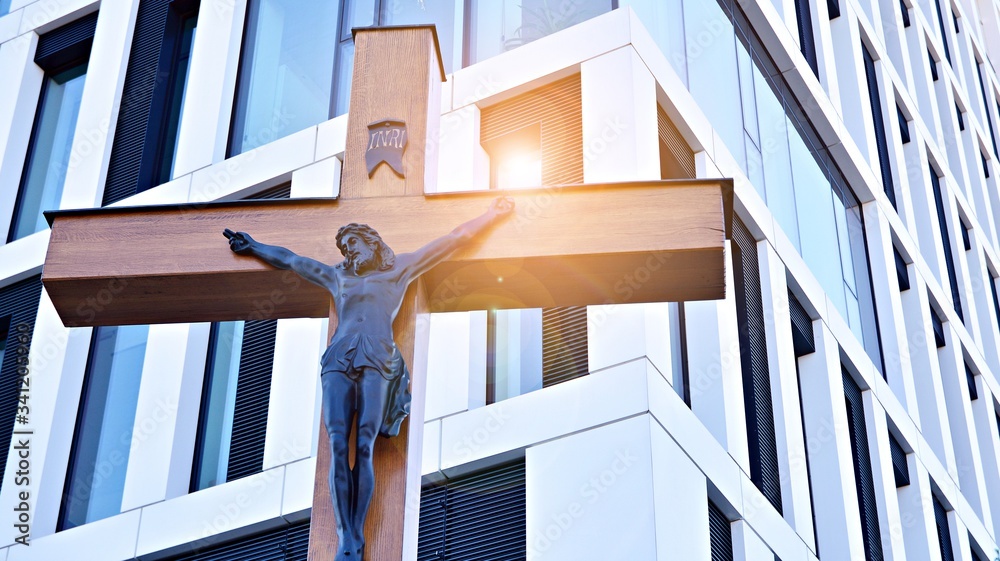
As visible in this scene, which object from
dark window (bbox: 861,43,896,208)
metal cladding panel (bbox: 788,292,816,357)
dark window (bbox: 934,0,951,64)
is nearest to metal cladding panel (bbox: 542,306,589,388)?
metal cladding panel (bbox: 788,292,816,357)

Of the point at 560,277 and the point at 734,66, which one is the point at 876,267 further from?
the point at 560,277

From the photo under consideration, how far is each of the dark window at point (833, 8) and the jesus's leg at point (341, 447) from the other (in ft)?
48.7

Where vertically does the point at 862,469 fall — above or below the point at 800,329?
below

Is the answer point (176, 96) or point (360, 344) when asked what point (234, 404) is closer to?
point (176, 96)

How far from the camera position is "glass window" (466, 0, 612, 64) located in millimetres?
12102

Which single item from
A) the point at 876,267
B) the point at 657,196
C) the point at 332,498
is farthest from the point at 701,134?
the point at 332,498

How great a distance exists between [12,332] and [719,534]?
22.3 ft

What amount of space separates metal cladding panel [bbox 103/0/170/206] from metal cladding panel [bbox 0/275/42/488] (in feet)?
3.56

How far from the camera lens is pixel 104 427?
40.9ft

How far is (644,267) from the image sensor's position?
5.54 metres

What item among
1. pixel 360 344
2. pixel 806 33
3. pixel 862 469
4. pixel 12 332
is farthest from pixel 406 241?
pixel 806 33

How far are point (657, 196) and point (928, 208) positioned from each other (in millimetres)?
15743

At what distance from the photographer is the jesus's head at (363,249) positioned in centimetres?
541

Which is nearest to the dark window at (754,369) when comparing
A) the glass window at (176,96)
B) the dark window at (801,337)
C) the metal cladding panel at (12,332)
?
the dark window at (801,337)
